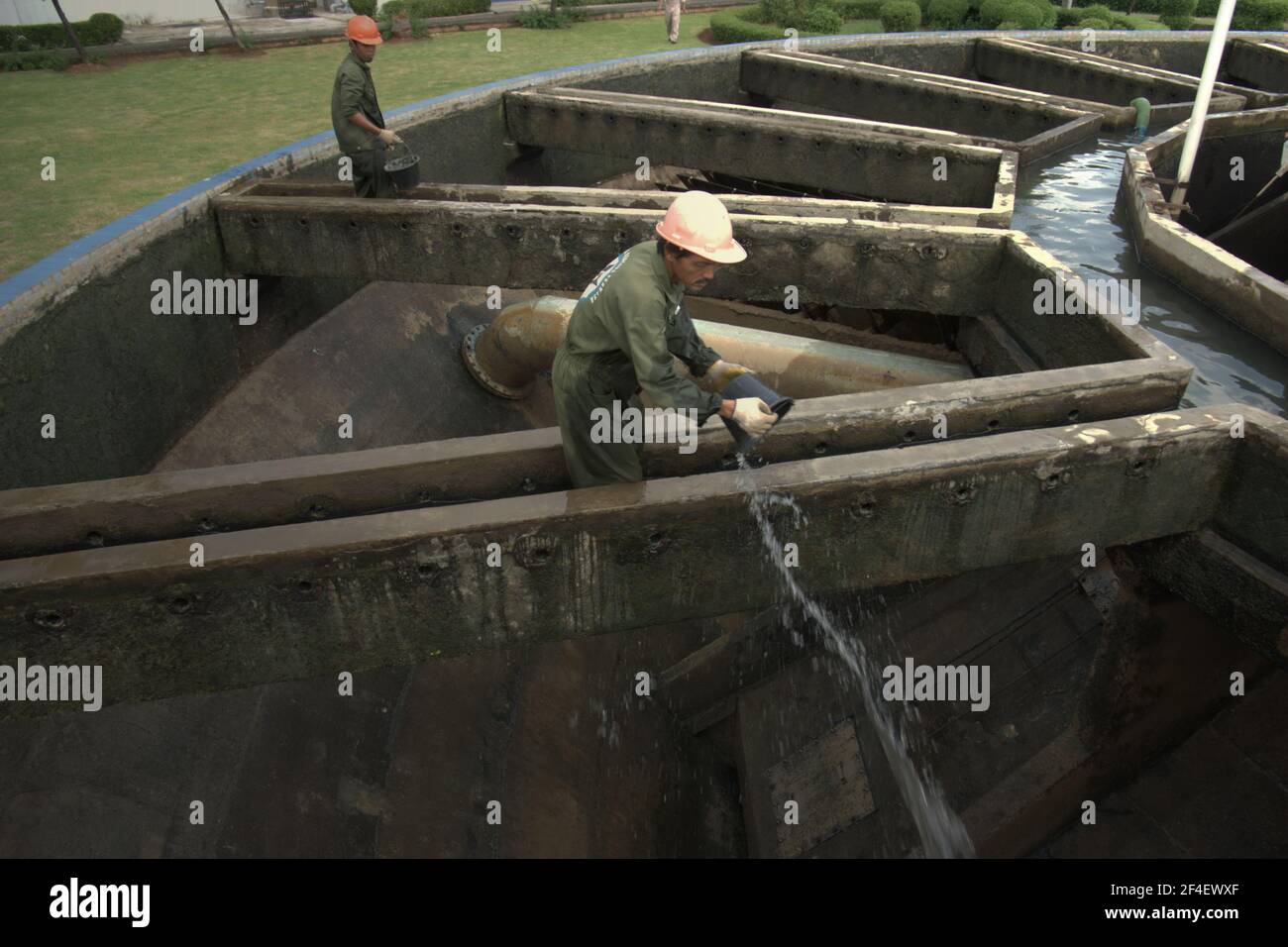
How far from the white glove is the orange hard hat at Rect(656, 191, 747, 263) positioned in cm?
57

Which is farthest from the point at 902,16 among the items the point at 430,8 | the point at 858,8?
the point at 430,8

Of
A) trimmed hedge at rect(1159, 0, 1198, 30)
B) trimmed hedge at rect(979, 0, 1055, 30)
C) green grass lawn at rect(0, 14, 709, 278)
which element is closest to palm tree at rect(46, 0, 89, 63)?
green grass lawn at rect(0, 14, 709, 278)

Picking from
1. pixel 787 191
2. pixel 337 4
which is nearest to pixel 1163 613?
pixel 787 191

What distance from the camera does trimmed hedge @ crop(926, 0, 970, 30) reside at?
1981 centimetres

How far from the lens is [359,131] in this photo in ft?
23.4

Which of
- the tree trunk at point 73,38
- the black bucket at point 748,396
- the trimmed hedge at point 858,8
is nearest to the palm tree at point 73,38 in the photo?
the tree trunk at point 73,38

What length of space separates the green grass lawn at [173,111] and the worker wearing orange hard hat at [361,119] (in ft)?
6.74

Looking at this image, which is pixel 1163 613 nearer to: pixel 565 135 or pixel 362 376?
pixel 362 376

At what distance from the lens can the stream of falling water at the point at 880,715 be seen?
3.88 m

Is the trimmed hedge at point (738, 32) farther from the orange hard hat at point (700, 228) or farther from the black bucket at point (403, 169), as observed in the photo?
the orange hard hat at point (700, 228)

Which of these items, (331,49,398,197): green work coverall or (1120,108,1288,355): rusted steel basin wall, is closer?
(1120,108,1288,355): rusted steel basin wall

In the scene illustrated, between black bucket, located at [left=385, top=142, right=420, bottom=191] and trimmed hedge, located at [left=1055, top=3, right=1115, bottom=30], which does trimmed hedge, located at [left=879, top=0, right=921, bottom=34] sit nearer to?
trimmed hedge, located at [left=1055, top=3, right=1115, bottom=30]

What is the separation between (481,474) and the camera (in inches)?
159

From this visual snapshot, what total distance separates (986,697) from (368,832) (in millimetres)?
3795
